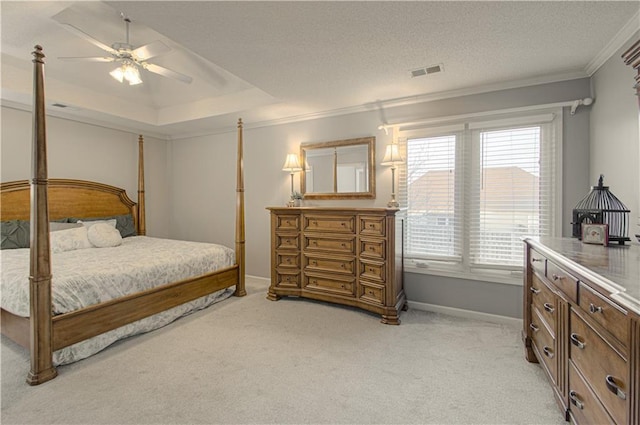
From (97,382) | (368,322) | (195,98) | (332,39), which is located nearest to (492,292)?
(368,322)

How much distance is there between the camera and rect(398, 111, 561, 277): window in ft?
9.48

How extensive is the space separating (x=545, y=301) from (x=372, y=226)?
161 cm

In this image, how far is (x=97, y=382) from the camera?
204 cm

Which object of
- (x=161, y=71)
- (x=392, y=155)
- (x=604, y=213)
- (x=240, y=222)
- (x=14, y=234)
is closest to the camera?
(x=604, y=213)

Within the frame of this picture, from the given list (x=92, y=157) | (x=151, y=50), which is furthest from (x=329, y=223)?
(x=92, y=157)

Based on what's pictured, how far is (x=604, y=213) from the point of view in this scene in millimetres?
2010

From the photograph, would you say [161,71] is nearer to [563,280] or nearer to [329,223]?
[329,223]

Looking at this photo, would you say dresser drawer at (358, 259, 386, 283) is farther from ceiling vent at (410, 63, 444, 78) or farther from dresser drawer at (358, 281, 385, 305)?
Answer: ceiling vent at (410, 63, 444, 78)

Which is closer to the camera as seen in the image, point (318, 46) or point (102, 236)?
point (318, 46)

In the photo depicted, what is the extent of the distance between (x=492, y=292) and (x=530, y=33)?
2.34 m

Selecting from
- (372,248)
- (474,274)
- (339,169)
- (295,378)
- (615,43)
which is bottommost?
(295,378)

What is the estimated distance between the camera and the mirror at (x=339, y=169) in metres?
3.72

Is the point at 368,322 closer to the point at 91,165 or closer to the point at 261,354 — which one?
the point at 261,354

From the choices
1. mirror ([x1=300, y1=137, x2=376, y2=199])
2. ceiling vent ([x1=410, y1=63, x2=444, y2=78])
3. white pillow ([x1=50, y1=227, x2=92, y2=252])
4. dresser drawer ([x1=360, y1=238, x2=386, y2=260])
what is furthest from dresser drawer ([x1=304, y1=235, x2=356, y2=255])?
white pillow ([x1=50, y1=227, x2=92, y2=252])
